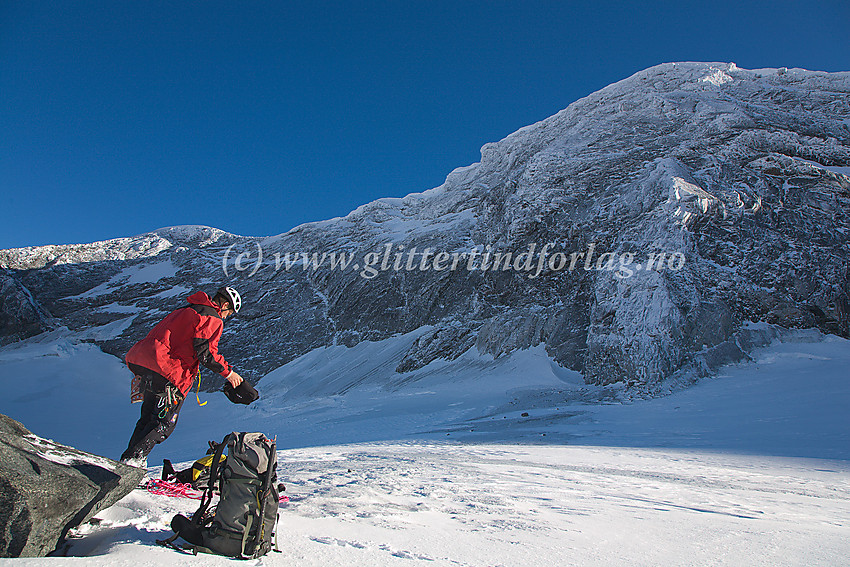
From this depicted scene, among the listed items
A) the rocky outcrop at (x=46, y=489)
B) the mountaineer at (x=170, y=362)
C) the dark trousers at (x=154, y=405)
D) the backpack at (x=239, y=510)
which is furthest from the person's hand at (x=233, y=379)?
the backpack at (x=239, y=510)

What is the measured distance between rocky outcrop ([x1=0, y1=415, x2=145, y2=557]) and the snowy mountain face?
20.1m

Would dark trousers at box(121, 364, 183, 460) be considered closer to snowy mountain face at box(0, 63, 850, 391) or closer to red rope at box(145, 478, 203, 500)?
red rope at box(145, 478, 203, 500)

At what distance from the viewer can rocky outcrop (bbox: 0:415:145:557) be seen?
7.66 ft

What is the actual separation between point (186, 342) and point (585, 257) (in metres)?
25.0

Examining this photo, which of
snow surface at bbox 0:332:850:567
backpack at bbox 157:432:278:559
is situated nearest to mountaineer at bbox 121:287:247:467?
snow surface at bbox 0:332:850:567

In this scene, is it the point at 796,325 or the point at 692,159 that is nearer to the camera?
the point at 796,325

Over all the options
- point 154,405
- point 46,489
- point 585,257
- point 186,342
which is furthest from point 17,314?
point 46,489

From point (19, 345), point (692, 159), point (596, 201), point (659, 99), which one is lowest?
point (19, 345)

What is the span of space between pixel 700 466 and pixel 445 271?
26.5 metres

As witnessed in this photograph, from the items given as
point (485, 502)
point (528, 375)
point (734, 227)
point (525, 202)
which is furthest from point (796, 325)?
point (485, 502)

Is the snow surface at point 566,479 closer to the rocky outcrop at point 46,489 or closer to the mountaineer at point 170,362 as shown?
the rocky outcrop at point 46,489

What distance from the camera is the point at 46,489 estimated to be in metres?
2.57

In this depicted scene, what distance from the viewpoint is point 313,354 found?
33.3 metres

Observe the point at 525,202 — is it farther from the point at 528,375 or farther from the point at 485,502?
the point at 485,502
